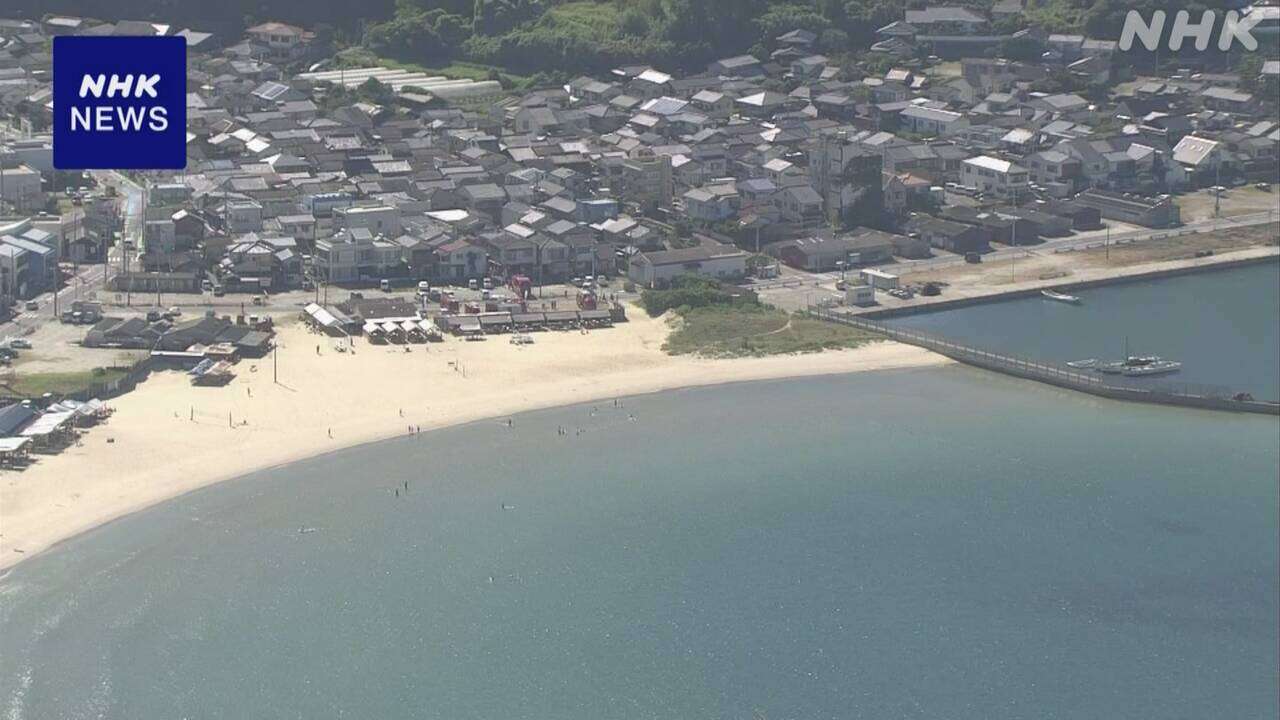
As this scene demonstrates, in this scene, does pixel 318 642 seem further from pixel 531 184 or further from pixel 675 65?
pixel 675 65

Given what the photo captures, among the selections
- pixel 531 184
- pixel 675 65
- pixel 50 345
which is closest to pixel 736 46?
pixel 675 65

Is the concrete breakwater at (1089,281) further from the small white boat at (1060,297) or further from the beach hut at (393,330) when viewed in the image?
the beach hut at (393,330)

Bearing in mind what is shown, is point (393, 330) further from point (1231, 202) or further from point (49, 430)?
point (1231, 202)

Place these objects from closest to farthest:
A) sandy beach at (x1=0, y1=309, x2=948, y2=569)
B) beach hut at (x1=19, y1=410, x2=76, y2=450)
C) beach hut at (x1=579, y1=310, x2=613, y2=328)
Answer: sandy beach at (x1=0, y1=309, x2=948, y2=569) → beach hut at (x1=19, y1=410, x2=76, y2=450) → beach hut at (x1=579, y1=310, x2=613, y2=328)

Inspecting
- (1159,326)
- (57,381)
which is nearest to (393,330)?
(57,381)

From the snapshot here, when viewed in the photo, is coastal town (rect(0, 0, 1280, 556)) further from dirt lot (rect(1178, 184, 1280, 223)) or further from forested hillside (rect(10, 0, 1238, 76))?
forested hillside (rect(10, 0, 1238, 76))

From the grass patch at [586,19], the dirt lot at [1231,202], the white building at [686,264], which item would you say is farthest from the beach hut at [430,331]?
the grass patch at [586,19]

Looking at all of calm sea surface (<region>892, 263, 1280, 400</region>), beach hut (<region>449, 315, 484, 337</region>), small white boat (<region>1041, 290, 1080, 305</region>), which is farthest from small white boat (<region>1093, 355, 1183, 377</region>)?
beach hut (<region>449, 315, 484, 337</region>)
